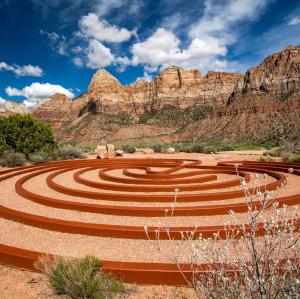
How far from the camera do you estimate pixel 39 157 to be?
2684 cm

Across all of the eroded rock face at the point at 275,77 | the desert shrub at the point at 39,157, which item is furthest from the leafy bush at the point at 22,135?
the eroded rock face at the point at 275,77

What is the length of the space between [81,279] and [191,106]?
129024 millimetres

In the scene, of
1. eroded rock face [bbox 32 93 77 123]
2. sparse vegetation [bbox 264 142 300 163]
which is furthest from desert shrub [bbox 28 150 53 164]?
eroded rock face [bbox 32 93 77 123]

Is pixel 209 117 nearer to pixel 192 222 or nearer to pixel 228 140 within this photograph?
pixel 228 140

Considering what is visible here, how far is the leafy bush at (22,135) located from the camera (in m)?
27.9

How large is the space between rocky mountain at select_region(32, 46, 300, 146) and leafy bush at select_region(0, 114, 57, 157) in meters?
46.4

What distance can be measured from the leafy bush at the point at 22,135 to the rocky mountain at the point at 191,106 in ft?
152

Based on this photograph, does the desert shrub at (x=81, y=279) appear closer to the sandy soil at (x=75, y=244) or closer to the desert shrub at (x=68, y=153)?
the sandy soil at (x=75, y=244)

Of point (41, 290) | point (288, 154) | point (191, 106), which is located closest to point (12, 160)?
point (41, 290)

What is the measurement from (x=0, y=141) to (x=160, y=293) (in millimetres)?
25956

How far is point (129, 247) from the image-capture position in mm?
7469

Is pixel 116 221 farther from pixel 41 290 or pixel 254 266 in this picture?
pixel 254 266

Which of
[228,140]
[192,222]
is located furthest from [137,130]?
[192,222]

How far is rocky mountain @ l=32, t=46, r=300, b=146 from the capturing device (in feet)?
246
